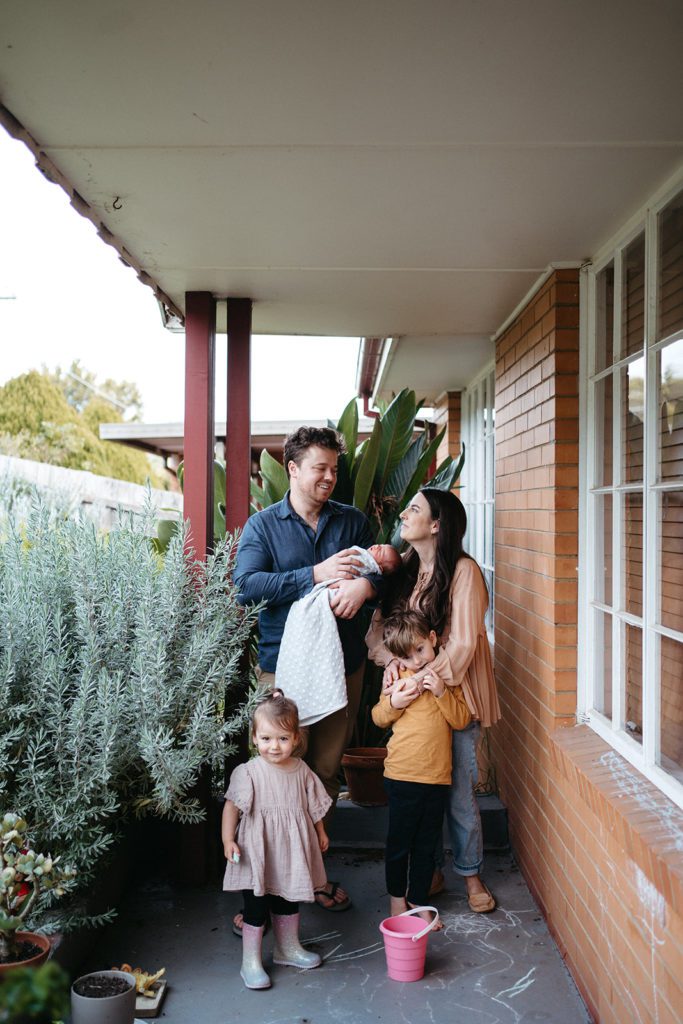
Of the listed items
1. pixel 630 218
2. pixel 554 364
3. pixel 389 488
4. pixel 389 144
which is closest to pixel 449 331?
pixel 389 488

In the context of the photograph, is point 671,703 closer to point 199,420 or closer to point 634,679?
point 634,679

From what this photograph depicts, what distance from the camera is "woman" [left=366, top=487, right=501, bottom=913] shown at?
127 inches

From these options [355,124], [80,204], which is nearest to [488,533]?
[80,204]

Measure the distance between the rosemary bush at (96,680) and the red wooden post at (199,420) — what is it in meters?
0.62

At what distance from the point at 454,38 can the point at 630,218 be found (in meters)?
1.27

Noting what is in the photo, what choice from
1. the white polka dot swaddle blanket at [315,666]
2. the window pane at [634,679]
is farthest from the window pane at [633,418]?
the white polka dot swaddle blanket at [315,666]

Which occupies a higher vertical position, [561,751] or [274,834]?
[561,751]

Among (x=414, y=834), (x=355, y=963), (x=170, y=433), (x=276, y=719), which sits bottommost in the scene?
(x=355, y=963)

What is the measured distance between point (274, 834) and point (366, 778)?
1.33m

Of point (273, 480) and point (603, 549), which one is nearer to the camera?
point (603, 549)

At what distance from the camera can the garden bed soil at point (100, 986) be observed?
2384mm

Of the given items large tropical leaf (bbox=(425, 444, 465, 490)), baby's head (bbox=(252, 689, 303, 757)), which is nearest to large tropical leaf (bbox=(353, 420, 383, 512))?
large tropical leaf (bbox=(425, 444, 465, 490))

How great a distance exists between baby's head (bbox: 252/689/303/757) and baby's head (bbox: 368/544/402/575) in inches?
27.7

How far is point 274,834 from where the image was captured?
2.94 meters
